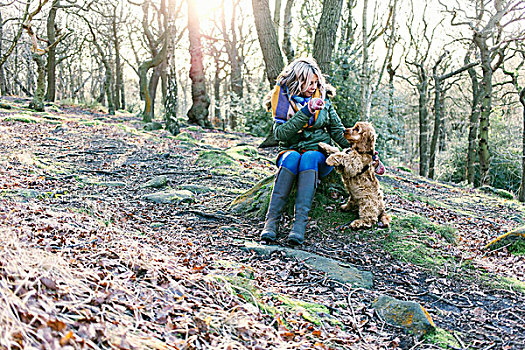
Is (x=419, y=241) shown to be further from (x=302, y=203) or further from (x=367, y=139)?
(x=302, y=203)

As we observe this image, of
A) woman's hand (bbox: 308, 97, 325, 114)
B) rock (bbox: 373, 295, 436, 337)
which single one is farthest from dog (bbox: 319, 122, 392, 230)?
rock (bbox: 373, 295, 436, 337)

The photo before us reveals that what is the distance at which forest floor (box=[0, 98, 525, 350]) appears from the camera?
188 cm

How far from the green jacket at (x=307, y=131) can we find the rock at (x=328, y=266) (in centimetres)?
121

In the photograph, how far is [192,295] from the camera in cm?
242

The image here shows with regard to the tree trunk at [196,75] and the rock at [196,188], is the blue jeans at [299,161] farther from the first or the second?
the tree trunk at [196,75]

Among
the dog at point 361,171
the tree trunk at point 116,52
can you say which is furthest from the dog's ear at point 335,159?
the tree trunk at point 116,52

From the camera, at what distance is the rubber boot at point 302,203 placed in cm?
396

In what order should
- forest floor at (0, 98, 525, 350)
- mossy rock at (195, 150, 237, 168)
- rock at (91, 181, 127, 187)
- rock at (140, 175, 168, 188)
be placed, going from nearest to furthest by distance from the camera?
forest floor at (0, 98, 525, 350), rock at (91, 181, 127, 187), rock at (140, 175, 168, 188), mossy rock at (195, 150, 237, 168)

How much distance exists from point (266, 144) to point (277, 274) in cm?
691

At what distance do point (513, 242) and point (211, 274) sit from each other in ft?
10.8

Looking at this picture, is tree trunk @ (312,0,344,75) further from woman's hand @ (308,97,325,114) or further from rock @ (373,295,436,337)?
rock @ (373,295,436,337)

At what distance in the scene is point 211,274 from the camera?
2.81m

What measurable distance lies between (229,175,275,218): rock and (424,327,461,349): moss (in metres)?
2.45

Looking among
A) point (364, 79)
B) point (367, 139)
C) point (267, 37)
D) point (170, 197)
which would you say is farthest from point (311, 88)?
point (364, 79)
